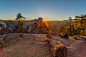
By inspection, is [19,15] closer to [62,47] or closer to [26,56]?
[26,56]

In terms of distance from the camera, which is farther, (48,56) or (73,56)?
(73,56)

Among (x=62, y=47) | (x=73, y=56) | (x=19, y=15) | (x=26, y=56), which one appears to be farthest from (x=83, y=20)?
(x=19, y=15)

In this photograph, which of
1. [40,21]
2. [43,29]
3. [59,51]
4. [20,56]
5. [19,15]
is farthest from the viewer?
[40,21]

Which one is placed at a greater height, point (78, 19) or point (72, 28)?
point (78, 19)

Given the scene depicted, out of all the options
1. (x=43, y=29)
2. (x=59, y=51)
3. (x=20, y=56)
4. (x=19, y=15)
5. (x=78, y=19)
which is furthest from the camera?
(x=43, y=29)

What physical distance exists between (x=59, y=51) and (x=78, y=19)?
102 feet

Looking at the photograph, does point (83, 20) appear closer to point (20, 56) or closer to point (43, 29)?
point (43, 29)

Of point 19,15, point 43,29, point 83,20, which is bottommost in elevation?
point 43,29

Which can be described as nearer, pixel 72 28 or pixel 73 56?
pixel 73 56

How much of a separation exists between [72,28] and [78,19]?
6772 mm

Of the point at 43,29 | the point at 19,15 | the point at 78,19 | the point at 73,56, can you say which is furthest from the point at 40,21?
the point at 73,56

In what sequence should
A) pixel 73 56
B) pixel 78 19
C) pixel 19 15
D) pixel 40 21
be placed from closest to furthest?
pixel 73 56 → pixel 19 15 → pixel 78 19 → pixel 40 21

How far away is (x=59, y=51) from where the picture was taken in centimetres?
664

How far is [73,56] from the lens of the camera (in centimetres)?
803
